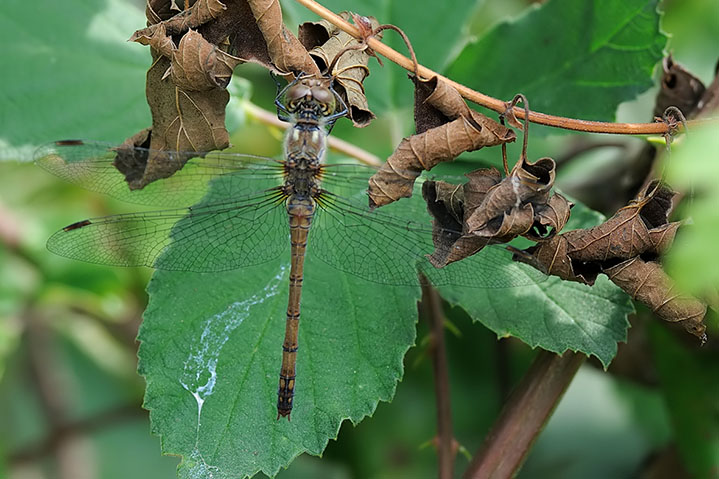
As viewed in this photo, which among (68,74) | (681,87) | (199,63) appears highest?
(68,74)

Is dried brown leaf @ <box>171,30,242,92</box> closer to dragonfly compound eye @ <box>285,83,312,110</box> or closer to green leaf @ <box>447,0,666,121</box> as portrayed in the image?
dragonfly compound eye @ <box>285,83,312,110</box>

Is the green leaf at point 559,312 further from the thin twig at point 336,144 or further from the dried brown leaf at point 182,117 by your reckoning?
the dried brown leaf at point 182,117

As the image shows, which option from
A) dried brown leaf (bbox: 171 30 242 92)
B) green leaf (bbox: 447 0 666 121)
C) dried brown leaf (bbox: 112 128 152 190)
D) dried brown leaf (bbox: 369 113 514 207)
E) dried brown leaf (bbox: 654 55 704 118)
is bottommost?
dried brown leaf (bbox: 369 113 514 207)

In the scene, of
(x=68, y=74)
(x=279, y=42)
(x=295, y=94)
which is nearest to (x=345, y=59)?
(x=279, y=42)

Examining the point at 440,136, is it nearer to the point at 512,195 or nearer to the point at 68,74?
the point at 512,195

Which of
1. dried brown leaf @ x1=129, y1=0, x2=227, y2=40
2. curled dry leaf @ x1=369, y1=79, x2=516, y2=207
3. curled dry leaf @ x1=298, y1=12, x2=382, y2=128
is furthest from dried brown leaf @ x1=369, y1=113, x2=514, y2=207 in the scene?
dried brown leaf @ x1=129, y1=0, x2=227, y2=40

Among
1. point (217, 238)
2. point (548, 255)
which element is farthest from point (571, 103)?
point (217, 238)

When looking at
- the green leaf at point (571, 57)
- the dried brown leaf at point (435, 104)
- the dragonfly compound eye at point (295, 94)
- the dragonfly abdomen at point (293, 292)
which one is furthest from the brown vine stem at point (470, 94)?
the dragonfly abdomen at point (293, 292)
